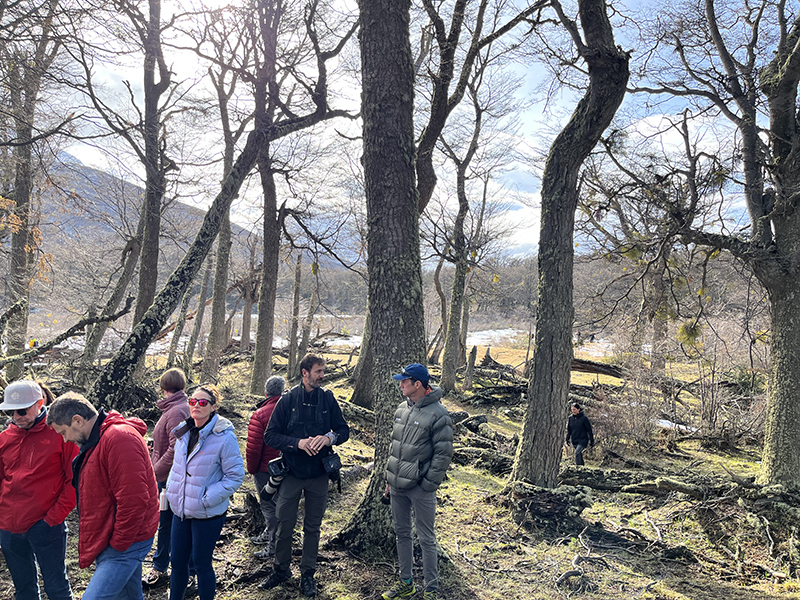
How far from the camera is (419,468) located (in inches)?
146

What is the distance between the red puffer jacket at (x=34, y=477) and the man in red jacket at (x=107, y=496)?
0.55 m

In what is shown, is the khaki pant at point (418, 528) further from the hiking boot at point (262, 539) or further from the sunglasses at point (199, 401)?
the sunglasses at point (199, 401)

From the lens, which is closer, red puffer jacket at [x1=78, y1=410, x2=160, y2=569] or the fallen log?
red puffer jacket at [x1=78, y1=410, x2=160, y2=569]

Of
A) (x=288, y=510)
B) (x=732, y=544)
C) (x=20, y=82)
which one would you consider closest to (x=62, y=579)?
(x=288, y=510)

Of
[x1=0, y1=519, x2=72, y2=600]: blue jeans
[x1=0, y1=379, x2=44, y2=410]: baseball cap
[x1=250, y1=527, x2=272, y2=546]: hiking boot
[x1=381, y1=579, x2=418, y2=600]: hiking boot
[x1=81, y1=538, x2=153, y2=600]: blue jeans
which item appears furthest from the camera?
[x1=250, y1=527, x2=272, y2=546]: hiking boot

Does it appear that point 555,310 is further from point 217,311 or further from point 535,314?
point 217,311

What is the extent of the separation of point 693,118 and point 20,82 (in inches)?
420

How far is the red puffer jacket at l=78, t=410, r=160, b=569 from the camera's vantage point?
267cm

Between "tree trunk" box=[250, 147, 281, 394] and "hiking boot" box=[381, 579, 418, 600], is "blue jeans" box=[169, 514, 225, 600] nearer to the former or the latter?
"hiking boot" box=[381, 579, 418, 600]

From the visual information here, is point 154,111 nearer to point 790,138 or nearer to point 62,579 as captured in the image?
point 62,579

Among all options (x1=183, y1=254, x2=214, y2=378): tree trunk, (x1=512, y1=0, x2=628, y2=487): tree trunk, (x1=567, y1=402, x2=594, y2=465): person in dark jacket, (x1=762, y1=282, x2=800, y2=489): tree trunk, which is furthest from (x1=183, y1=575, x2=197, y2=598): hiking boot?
(x1=183, y1=254, x2=214, y2=378): tree trunk

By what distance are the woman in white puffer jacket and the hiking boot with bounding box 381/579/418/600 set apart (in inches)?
52.4

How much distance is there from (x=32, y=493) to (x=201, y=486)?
1.07 metres

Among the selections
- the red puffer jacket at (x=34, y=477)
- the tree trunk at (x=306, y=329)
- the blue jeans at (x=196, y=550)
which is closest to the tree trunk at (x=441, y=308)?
→ the tree trunk at (x=306, y=329)
